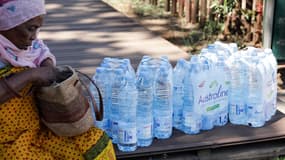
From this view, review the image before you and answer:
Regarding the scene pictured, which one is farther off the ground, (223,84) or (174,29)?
(223,84)

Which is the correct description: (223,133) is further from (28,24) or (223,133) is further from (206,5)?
(206,5)

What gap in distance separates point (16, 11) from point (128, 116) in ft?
3.43

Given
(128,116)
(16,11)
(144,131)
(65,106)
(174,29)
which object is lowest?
(174,29)

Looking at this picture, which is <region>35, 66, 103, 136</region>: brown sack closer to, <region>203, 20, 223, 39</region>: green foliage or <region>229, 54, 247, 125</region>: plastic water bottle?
<region>229, 54, 247, 125</region>: plastic water bottle

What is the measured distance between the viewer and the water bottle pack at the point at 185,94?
3.50m

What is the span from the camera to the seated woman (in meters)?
2.68

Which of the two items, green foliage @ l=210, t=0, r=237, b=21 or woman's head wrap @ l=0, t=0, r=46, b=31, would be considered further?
green foliage @ l=210, t=0, r=237, b=21

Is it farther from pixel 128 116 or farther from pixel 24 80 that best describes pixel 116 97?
pixel 24 80

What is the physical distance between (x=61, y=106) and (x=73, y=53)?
2.74m

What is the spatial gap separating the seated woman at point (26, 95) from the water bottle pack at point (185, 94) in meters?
0.54

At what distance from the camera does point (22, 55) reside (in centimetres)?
285

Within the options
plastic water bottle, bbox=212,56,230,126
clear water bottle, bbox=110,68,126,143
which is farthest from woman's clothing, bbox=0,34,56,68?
plastic water bottle, bbox=212,56,230,126

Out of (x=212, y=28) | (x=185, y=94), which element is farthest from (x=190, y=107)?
(x=212, y=28)

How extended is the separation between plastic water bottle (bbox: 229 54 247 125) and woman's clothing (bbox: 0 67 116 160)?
1.14 m
